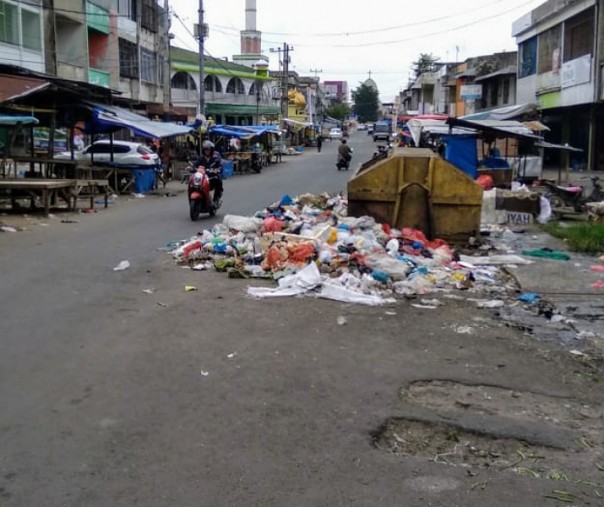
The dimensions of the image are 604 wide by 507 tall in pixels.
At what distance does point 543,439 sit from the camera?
14.5ft

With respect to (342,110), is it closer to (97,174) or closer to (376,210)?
(97,174)

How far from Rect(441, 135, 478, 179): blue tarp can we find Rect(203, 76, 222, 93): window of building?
4480 cm

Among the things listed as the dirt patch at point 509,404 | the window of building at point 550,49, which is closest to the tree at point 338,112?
the window of building at point 550,49

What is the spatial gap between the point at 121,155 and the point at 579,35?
19216mm

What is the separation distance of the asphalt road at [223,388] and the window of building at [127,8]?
30054mm

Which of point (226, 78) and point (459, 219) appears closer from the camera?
point (459, 219)

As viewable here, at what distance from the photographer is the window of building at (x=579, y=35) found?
27625mm

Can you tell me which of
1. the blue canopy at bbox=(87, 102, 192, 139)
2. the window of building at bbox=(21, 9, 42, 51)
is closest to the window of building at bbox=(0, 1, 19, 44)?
the window of building at bbox=(21, 9, 42, 51)

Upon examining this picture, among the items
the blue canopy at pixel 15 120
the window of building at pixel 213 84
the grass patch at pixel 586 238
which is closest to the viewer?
the grass patch at pixel 586 238

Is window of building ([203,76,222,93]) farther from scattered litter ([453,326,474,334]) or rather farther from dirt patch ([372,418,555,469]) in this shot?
dirt patch ([372,418,555,469])

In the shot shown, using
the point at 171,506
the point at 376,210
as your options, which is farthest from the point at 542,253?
the point at 171,506

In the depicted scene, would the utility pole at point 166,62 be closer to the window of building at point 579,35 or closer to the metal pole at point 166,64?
the metal pole at point 166,64

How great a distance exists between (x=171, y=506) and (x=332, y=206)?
11.6m

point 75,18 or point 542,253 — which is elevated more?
point 75,18
